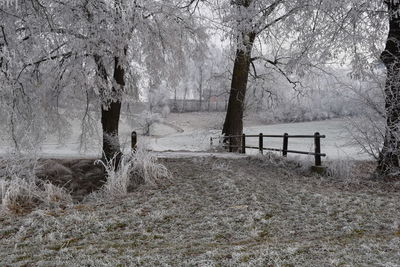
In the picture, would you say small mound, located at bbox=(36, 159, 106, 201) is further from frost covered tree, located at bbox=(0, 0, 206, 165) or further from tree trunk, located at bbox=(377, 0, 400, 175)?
tree trunk, located at bbox=(377, 0, 400, 175)

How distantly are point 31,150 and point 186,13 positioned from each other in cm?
500

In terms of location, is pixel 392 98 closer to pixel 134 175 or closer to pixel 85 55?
pixel 134 175

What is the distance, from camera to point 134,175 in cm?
688

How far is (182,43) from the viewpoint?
9.27 meters

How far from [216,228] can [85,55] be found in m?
4.65

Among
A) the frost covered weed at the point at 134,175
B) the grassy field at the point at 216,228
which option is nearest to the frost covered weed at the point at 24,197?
the grassy field at the point at 216,228

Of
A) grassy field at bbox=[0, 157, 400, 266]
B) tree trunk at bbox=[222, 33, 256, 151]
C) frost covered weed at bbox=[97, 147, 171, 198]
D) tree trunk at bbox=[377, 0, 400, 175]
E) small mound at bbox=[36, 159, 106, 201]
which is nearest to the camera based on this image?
grassy field at bbox=[0, 157, 400, 266]

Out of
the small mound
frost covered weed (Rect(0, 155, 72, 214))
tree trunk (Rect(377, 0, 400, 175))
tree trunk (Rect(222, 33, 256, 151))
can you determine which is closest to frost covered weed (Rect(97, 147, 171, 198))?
frost covered weed (Rect(0, 155, 72, 214))

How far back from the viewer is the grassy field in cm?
289

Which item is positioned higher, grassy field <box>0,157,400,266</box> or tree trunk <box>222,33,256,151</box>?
tree trunk <box>222,33,256,151</box>

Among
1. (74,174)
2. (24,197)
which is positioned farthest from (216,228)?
(74,174)

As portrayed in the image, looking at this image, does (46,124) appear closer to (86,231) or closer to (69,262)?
(86,231)

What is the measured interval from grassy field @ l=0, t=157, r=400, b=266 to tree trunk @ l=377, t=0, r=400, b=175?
101 cm

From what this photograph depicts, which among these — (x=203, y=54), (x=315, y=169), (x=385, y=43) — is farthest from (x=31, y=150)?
(x=385, y=43)
